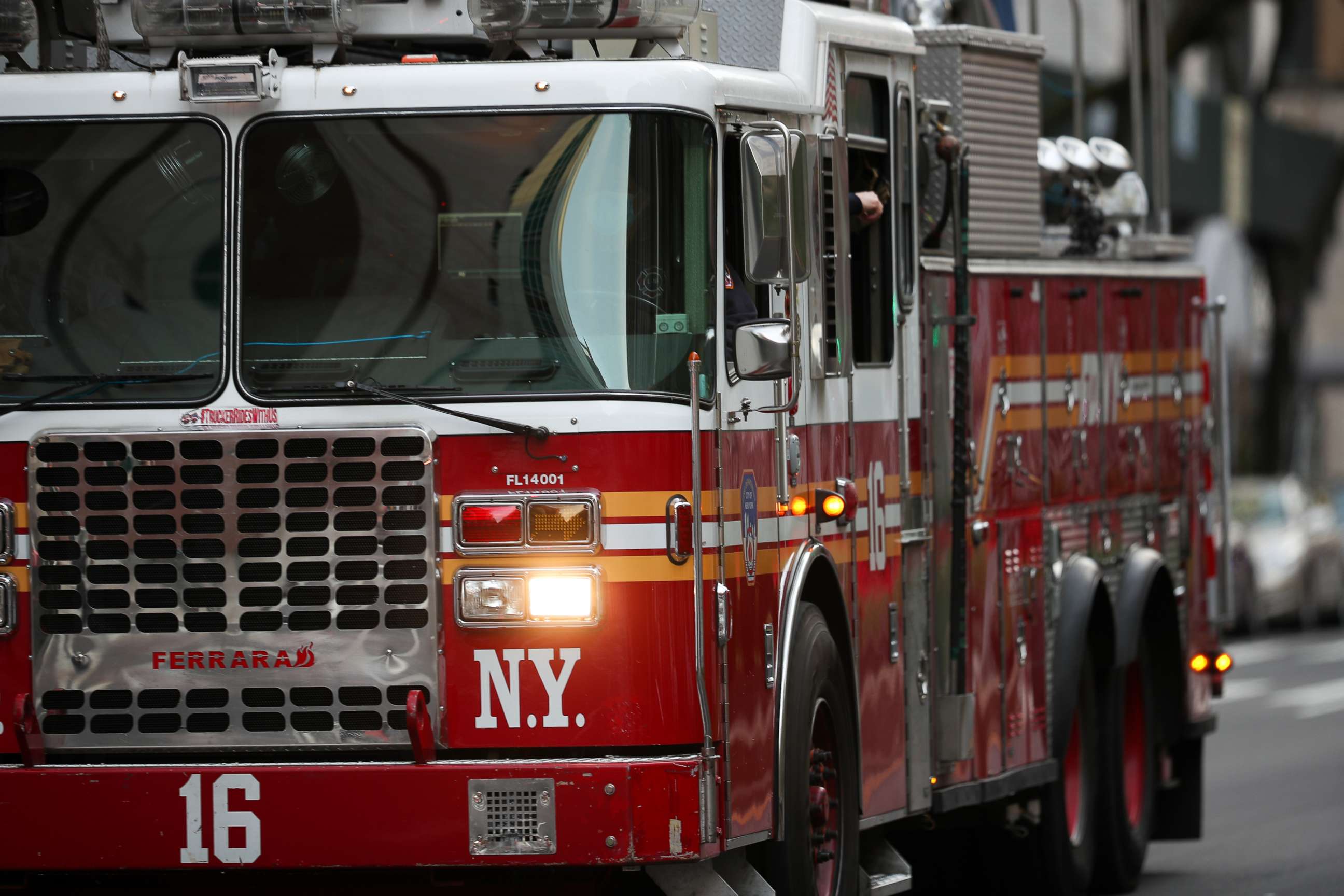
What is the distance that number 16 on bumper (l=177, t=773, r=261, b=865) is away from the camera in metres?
7.09

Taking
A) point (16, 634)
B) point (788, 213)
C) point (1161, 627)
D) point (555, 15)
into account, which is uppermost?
point (555, 15)

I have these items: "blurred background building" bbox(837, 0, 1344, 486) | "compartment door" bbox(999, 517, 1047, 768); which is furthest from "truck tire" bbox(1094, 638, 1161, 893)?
"blurred background building" bbox(837, 0, 1344, 486)

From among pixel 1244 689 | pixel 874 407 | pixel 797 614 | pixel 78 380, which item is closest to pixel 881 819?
pixel 797 614

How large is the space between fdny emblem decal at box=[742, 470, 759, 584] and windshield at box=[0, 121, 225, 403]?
5.20 ft

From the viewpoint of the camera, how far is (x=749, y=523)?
7512 mm

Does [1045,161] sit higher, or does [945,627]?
[1045,161]

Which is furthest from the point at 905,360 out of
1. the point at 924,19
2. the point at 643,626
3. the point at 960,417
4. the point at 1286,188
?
the point at 1286,188

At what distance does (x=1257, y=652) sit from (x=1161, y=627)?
14.6 meters

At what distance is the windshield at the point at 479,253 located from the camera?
711 centimetres

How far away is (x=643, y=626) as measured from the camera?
7.02 m

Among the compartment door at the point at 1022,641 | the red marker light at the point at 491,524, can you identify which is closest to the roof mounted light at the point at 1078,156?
the compartment door at the point at 1022,641

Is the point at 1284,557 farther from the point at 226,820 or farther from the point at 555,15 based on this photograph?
Result: the point at 226,820

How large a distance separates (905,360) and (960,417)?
649 mm

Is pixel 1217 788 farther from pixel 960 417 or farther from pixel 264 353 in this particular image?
pixel 264 353
